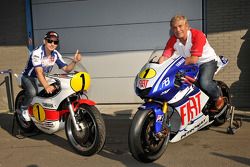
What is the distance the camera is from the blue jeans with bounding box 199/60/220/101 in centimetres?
502

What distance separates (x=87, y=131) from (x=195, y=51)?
1802 mm

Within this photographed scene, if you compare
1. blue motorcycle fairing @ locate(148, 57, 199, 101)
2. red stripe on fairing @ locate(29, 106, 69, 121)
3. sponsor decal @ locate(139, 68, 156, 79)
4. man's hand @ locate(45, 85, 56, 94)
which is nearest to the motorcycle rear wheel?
red stripe on fairing @ locate(29, 106, 69, 121)

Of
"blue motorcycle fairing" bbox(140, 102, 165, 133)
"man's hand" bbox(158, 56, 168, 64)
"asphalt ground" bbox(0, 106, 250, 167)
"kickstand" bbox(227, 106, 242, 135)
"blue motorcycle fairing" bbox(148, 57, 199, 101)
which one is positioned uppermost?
"man's hand" bbox(158, 56, 168, 64)

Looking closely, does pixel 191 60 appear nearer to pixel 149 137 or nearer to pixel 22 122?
pixel 149 137

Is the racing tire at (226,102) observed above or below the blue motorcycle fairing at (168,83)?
below

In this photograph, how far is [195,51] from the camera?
188 inches

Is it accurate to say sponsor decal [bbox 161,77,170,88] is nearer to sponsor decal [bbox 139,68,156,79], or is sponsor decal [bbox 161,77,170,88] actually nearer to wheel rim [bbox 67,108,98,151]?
sponsor decal [bbox 139,68,156,79]

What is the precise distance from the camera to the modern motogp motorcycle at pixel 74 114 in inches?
194

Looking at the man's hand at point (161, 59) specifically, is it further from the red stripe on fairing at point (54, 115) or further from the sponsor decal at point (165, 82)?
the red stripe on fairing at point (54, 115)

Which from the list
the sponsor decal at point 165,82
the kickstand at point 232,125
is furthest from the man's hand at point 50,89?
the kickstand at point 232,125

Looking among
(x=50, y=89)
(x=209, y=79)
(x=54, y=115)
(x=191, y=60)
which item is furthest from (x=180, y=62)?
(x=54, y=115)

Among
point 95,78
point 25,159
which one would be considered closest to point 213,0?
point 95,78

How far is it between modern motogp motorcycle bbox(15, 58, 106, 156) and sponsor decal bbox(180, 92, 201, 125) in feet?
3.45

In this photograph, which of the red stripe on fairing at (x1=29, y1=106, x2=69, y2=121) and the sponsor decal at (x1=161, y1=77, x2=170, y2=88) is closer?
the sponsor decal at (x1=161, y1=77, x2=170, y2=88)
